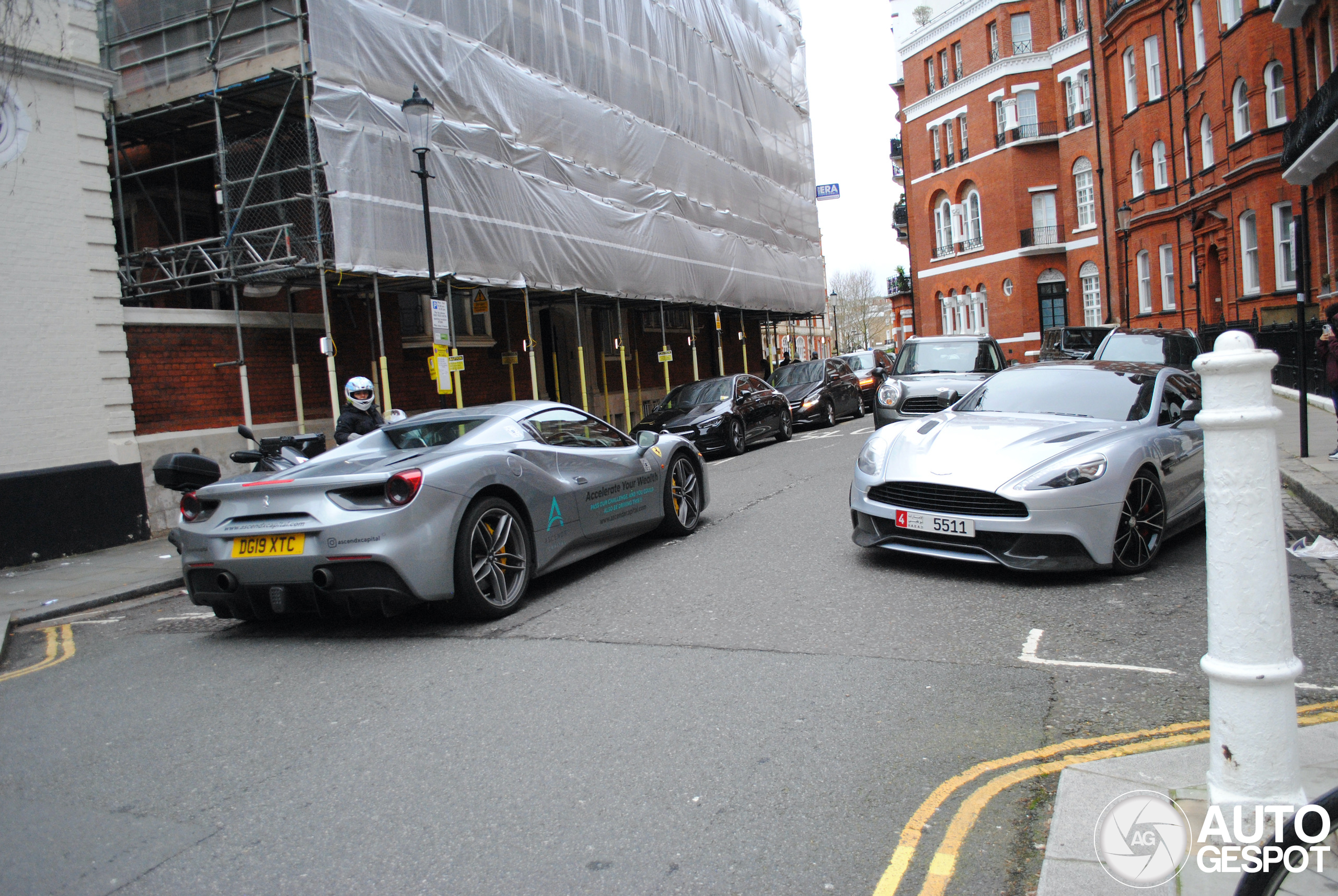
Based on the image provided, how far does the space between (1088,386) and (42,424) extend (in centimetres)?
1067

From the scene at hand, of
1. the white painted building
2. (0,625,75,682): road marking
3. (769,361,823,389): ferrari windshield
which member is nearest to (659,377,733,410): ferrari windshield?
(769,361,823,389): ferrari windshield

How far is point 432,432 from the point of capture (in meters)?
6.74

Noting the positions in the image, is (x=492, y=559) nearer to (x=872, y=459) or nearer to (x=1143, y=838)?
(x=872, y=459)

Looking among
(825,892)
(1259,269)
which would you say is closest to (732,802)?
(825,892)

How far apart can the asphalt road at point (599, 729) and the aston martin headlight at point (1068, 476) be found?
2.08ft

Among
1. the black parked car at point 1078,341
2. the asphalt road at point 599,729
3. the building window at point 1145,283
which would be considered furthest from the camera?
the building window at point 1145,283

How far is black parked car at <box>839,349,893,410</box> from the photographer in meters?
25.5

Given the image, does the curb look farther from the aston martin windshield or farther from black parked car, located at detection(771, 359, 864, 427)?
black parked car, located at detection(771, 359, 864, 427)

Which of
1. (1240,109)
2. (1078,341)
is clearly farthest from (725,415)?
(1240,109)

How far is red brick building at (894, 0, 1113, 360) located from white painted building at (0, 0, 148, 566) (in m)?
40.4

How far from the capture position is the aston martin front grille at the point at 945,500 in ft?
19.2

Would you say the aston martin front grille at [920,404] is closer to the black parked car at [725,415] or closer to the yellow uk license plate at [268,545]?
the black parked car at [725,415]

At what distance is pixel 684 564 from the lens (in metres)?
7.23

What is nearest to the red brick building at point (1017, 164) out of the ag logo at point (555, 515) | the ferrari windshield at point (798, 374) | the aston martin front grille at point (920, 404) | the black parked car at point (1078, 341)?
the black parked car at point (1078, 341)
